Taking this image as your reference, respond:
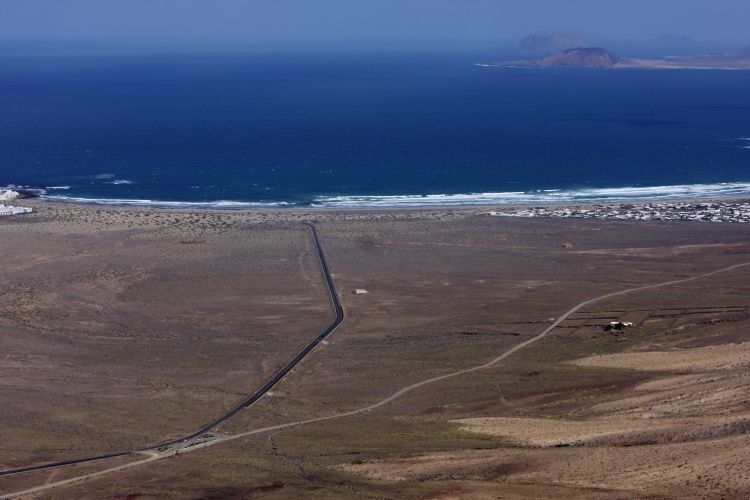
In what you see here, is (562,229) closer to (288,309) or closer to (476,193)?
(476,193)

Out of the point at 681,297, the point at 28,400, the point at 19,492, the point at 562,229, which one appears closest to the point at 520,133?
the point at 562,229

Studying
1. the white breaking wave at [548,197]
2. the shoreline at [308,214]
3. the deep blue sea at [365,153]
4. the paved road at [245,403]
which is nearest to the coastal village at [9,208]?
the shoreline at [308,214]

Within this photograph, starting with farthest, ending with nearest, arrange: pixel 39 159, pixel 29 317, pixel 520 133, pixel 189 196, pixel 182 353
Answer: pixel 520 133 < pixel 39 159 < pixel 189 196 < pixel 29 317 < pixel 182 353

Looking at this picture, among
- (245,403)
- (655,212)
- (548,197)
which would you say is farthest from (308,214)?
(245,403)

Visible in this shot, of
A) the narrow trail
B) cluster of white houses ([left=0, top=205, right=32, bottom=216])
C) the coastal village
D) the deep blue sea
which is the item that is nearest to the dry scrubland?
the narrow trail

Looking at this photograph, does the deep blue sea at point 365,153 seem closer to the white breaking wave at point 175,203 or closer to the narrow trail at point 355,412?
the white breaking wave at point 175,203

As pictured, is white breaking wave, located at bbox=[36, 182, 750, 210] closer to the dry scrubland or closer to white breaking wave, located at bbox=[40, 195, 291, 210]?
white breaking wave, located at bbox=[40, 195, 291, 210]
